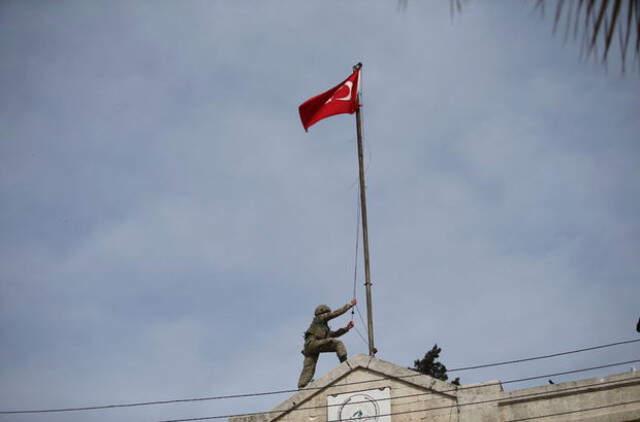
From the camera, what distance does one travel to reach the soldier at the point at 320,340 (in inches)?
707

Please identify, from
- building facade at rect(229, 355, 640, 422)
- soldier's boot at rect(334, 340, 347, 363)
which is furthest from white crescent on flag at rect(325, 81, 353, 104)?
building facade at rect(229, 355, 640, 422)

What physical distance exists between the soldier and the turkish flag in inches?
174

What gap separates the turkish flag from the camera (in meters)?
20.5

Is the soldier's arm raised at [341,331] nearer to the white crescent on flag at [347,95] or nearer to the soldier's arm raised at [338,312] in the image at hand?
the soldier's arm raised at [338,312]

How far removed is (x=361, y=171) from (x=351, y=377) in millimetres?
4570

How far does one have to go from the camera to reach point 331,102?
20.5 m

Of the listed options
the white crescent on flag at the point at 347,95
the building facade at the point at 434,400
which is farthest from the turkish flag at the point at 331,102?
the building facade at the point at 434,400

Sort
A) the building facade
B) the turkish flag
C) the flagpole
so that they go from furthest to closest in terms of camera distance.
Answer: the turkish flag, the flagpole, the building facade

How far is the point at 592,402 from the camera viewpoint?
1515 cm

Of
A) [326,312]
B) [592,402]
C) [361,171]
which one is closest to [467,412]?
[592,402]

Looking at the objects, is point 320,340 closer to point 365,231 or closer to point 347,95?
point 365,231

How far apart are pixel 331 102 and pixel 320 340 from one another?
17.7 ft

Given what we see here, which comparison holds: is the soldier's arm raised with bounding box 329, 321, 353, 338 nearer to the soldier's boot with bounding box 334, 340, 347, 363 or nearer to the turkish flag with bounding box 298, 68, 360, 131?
the soldier's boot with bounding box 334, 340, 347, 363

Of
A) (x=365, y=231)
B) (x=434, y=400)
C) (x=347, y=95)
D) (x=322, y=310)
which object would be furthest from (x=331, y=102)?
(x=434, y=400)
